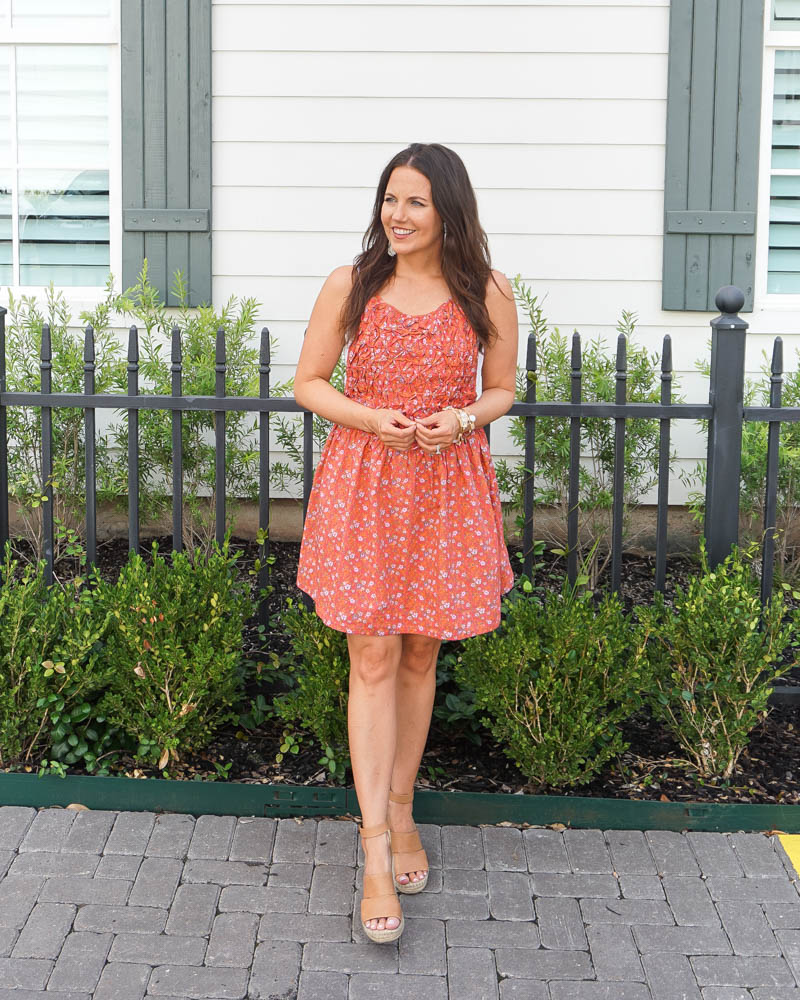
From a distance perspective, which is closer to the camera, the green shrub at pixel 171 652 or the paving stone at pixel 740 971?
the paving stone at pixel 740 971

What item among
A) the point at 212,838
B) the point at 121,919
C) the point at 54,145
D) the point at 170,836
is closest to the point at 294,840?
the point at 212,838

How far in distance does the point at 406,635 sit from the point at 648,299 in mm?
3066

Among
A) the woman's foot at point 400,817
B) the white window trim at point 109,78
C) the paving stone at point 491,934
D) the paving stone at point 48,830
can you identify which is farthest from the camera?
the white window trim at point 109,78

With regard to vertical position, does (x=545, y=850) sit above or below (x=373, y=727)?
below

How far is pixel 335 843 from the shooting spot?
3.34 metres

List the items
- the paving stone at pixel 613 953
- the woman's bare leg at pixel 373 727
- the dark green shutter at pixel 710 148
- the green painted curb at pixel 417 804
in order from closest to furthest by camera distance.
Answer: the paving stone at pixel 613 953 < the woman's bare leg at pixel 373 727 < the green painted curb at pixel 417 804 < the dark green shutter at pixel 710 148

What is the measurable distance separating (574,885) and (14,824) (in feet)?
5.26

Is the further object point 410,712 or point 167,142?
point 167,142

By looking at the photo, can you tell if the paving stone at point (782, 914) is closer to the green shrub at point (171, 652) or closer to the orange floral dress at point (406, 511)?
the orange floral dress at point (406, 511)

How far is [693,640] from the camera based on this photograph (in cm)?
353

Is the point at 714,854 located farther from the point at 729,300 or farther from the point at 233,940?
the point at 729,300

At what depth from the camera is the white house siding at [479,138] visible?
17.9ft

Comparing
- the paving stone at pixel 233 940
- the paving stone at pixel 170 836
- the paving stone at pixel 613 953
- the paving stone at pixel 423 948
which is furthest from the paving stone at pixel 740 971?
the paving stone at pixel 170 836

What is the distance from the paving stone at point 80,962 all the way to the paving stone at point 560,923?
1.06 meters
